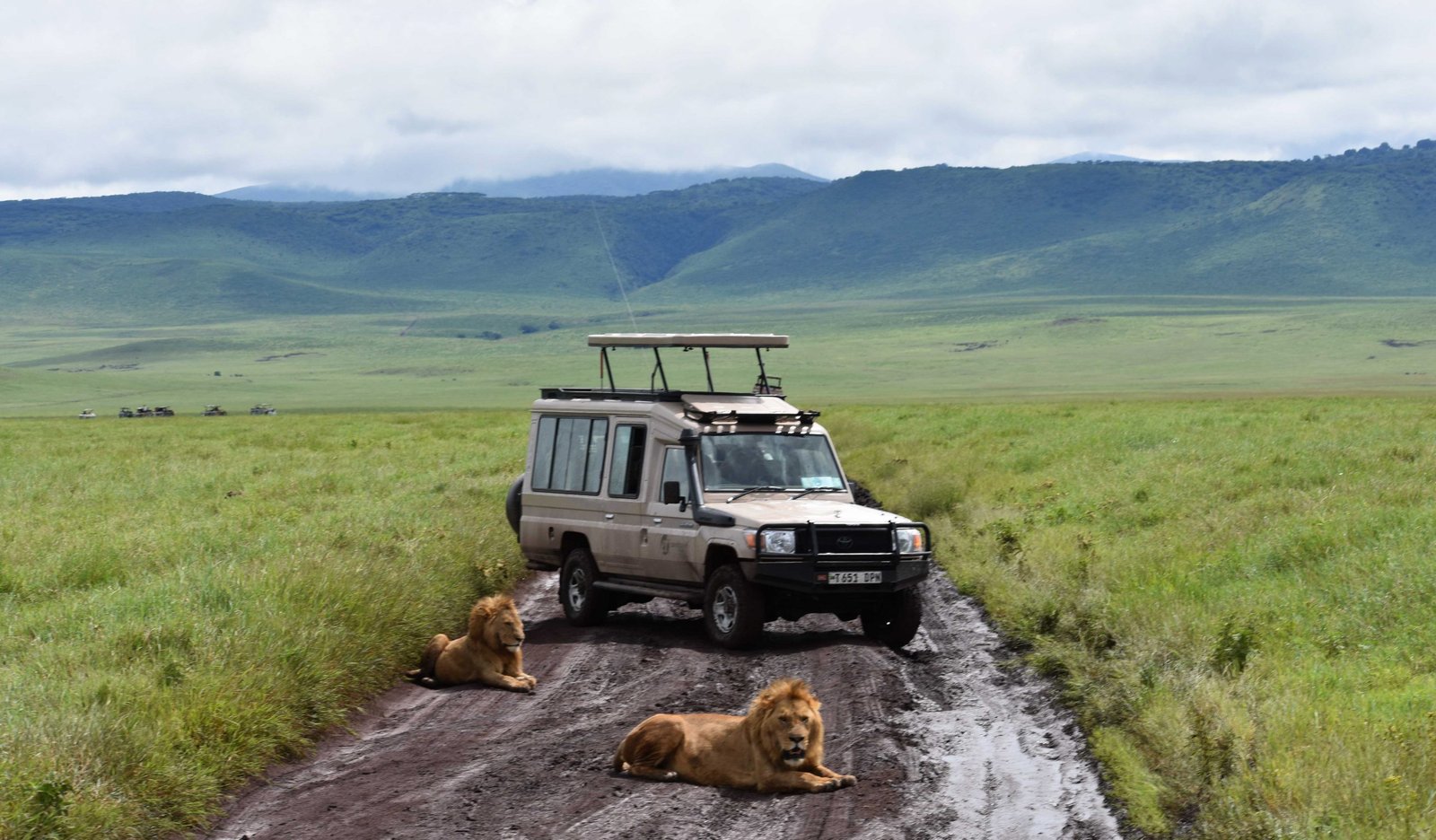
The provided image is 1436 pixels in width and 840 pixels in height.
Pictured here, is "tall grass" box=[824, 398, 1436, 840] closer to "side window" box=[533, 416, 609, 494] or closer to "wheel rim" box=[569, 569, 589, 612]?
"wheel rim" box=[569, 569, 589, 612]

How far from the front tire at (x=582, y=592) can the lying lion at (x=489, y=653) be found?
2754 mm

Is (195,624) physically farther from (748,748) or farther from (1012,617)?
(1012,617)

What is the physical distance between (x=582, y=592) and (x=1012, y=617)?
4.05 metres

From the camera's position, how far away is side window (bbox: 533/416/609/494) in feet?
50.1

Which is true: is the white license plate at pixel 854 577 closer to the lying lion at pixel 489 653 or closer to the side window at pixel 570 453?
the lying lion at pixel 489 653

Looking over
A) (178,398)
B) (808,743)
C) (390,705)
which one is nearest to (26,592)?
(390,705)

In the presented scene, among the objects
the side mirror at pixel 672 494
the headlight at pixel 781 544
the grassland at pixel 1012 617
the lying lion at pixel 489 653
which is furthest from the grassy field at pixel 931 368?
the lying lion at pixel 489 653

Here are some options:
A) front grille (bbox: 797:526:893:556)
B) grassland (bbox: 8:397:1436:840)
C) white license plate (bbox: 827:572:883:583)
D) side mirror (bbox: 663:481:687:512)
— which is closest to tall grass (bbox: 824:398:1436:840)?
grassland (bbox: 8:397:1436:840)

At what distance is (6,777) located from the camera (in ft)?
24.7

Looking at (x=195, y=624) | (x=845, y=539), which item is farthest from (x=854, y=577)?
(x=195, y=624)

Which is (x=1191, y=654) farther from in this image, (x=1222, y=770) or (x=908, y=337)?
(x=908, y=337)

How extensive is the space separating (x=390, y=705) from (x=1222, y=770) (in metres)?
5.88

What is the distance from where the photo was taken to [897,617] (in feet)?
44.3

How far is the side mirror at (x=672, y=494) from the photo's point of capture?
13703 mm
